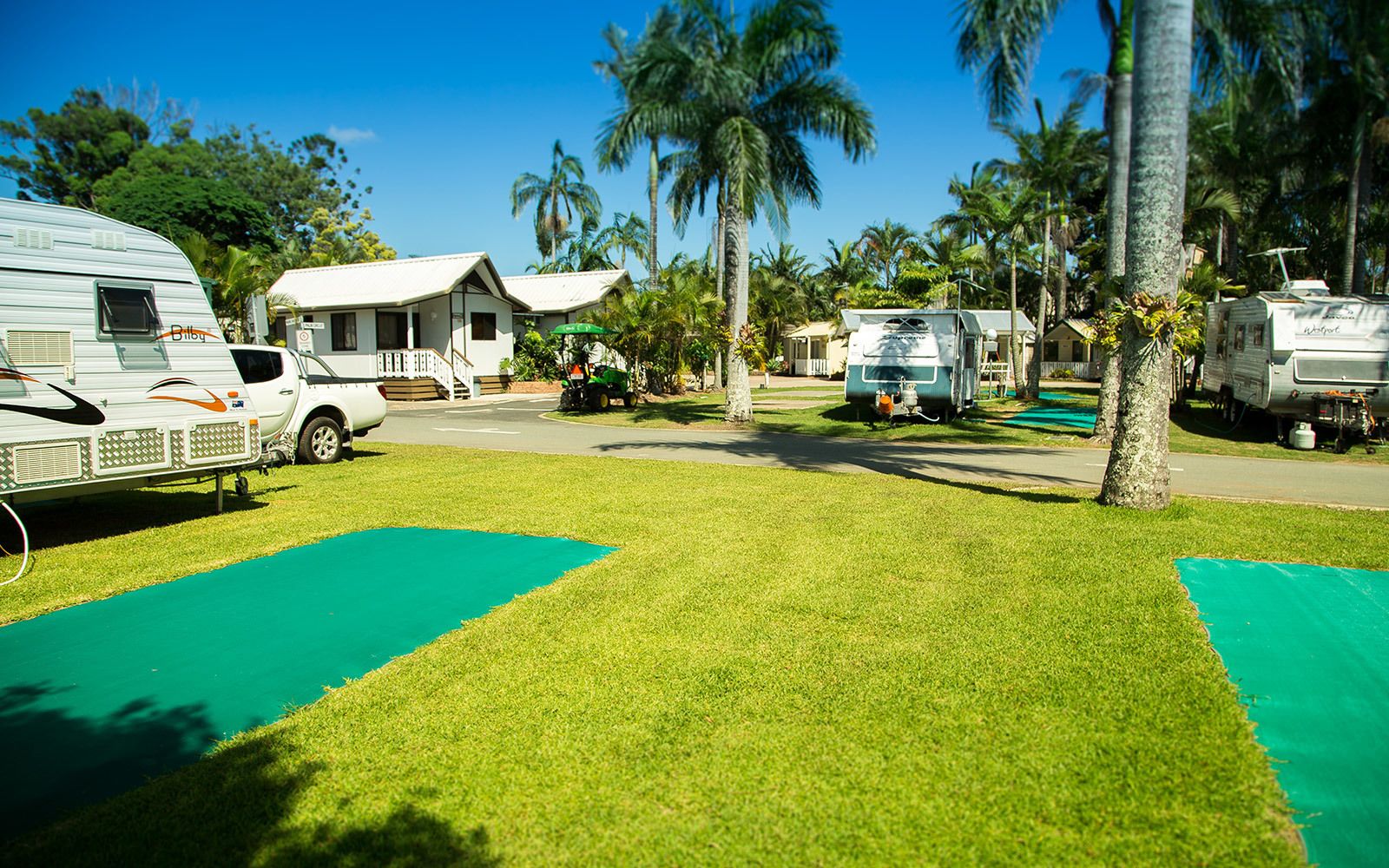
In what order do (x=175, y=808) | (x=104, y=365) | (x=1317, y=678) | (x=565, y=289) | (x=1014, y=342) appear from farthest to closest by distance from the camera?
(x=565, y=289), (x=1014, y=342), (x=104, y=365), (x=1317, y=678), (x=175, y=808)

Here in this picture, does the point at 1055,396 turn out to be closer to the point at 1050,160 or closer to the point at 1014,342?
the point at 1014,342

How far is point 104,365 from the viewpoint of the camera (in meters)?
7.81

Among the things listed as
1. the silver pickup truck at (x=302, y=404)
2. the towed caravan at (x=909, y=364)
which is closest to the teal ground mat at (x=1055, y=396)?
the towed caravan at (x=909, y=364)

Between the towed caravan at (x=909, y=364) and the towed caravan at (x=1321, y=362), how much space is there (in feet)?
18.6

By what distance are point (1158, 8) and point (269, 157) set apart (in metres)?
67.1

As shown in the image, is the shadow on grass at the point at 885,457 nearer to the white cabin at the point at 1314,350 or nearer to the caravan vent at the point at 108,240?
the white cabin at the point at 1314,350

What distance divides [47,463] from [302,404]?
18.2 ft

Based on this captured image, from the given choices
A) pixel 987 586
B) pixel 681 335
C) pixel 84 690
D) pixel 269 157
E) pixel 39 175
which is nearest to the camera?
pixel 84 690

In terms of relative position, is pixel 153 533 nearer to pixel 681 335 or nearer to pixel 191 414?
pixel 191 414

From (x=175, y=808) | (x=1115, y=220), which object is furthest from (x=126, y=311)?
(x=1115, y=220)

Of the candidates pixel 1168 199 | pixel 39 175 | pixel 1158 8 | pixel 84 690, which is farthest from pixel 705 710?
pixel 39 175

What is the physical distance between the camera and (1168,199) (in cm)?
838

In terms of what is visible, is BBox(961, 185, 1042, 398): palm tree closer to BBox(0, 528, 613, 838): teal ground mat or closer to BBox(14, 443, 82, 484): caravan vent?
BBox(0, 528, 613, 838): teal ground mat

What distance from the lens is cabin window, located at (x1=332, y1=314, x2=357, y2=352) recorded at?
32031 millimetres
